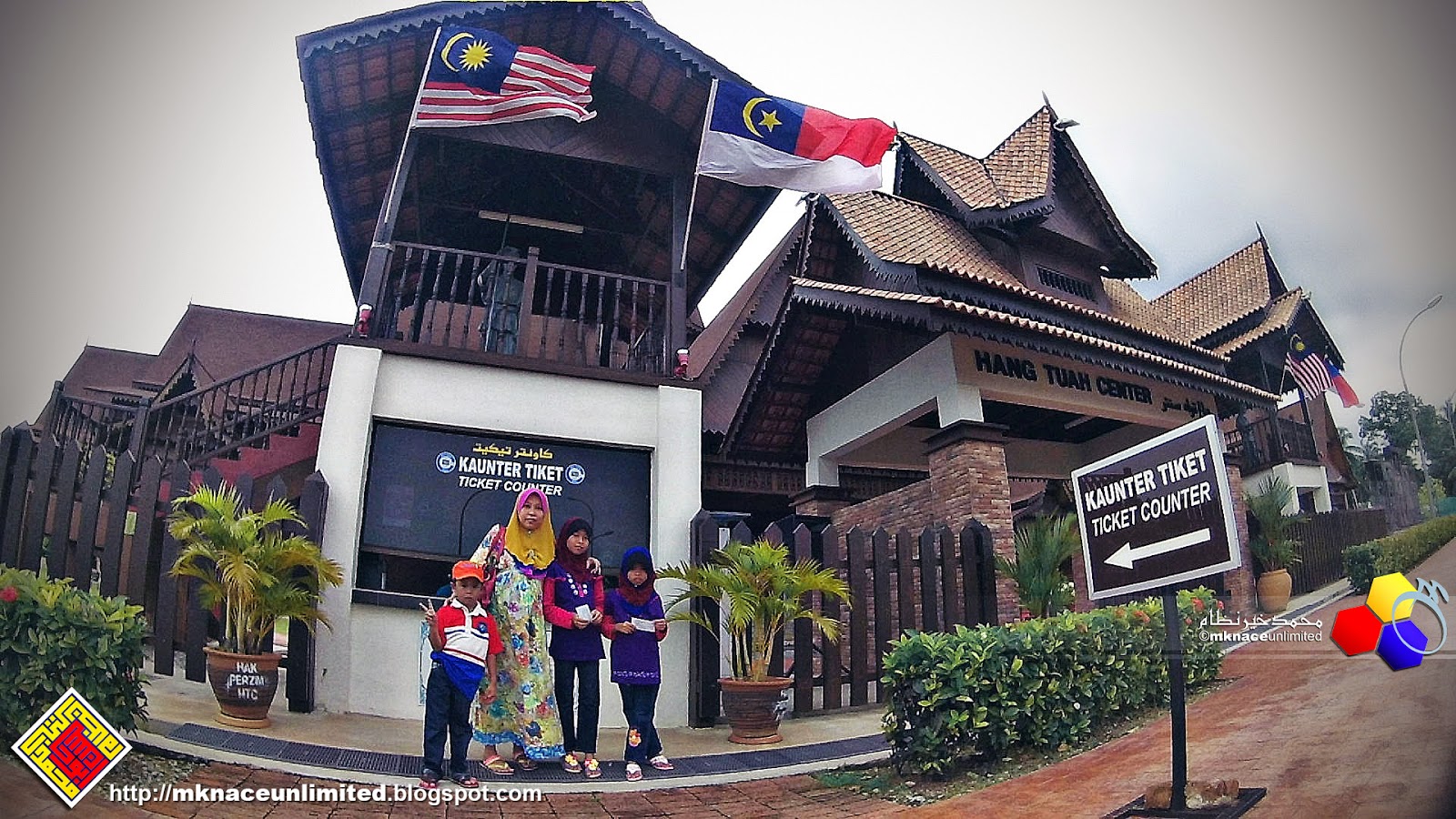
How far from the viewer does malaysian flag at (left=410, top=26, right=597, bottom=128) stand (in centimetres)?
683

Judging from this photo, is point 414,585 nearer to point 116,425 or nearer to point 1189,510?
point 116,425

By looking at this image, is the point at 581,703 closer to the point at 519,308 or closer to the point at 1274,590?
the point at 1274,590

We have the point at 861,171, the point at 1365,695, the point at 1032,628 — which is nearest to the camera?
the point at 1365,695

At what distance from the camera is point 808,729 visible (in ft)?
18.0

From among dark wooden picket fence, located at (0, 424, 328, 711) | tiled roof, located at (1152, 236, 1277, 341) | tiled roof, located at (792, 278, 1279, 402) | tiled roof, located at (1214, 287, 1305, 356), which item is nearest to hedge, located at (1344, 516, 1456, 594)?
tiled roof, located at (1214, 287, 1305, 356)

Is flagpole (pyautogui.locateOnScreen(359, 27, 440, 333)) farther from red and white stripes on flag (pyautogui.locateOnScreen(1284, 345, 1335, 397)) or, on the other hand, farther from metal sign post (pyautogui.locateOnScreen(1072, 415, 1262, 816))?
red and white stripes on flag (pyautogui.locateOnScreen(1284, 345, 1335, 397))

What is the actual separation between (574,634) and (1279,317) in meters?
4.32

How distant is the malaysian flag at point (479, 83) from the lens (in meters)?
6.83

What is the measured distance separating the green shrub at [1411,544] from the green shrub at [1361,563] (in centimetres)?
3

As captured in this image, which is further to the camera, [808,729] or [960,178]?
[960,178]

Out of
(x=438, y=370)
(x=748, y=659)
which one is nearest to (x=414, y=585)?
(x=438, y=370)

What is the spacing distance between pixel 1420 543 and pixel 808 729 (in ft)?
11.3
